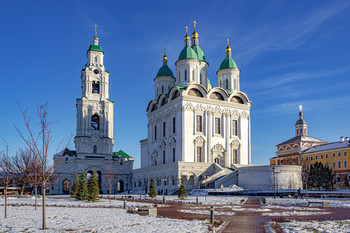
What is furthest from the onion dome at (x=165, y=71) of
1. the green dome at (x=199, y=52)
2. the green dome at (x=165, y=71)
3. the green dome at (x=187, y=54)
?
the green dome at (x=187, y=54)

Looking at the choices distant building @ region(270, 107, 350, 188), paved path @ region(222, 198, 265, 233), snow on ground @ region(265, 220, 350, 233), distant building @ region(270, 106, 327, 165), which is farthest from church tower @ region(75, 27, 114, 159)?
snow on ground @ region(265, 220, 350, 233)

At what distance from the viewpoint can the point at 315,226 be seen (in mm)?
14148

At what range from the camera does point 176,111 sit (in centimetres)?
5881

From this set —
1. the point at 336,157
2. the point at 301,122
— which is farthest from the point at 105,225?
the point at 301,122

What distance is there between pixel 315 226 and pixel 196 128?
4440 centimetres

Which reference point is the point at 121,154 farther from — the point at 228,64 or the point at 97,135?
the point at 228,64

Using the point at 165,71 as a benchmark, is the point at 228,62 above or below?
above

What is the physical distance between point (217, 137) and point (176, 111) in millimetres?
8091

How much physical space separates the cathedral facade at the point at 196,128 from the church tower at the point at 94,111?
846cm

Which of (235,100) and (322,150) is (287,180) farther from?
(322,150)

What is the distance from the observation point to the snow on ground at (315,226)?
13.2m

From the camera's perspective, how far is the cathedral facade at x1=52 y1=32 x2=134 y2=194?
218ft

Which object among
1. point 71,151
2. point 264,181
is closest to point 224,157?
point 264,181

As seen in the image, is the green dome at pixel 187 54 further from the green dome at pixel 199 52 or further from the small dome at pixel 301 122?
the small dome at pixel 301 122
